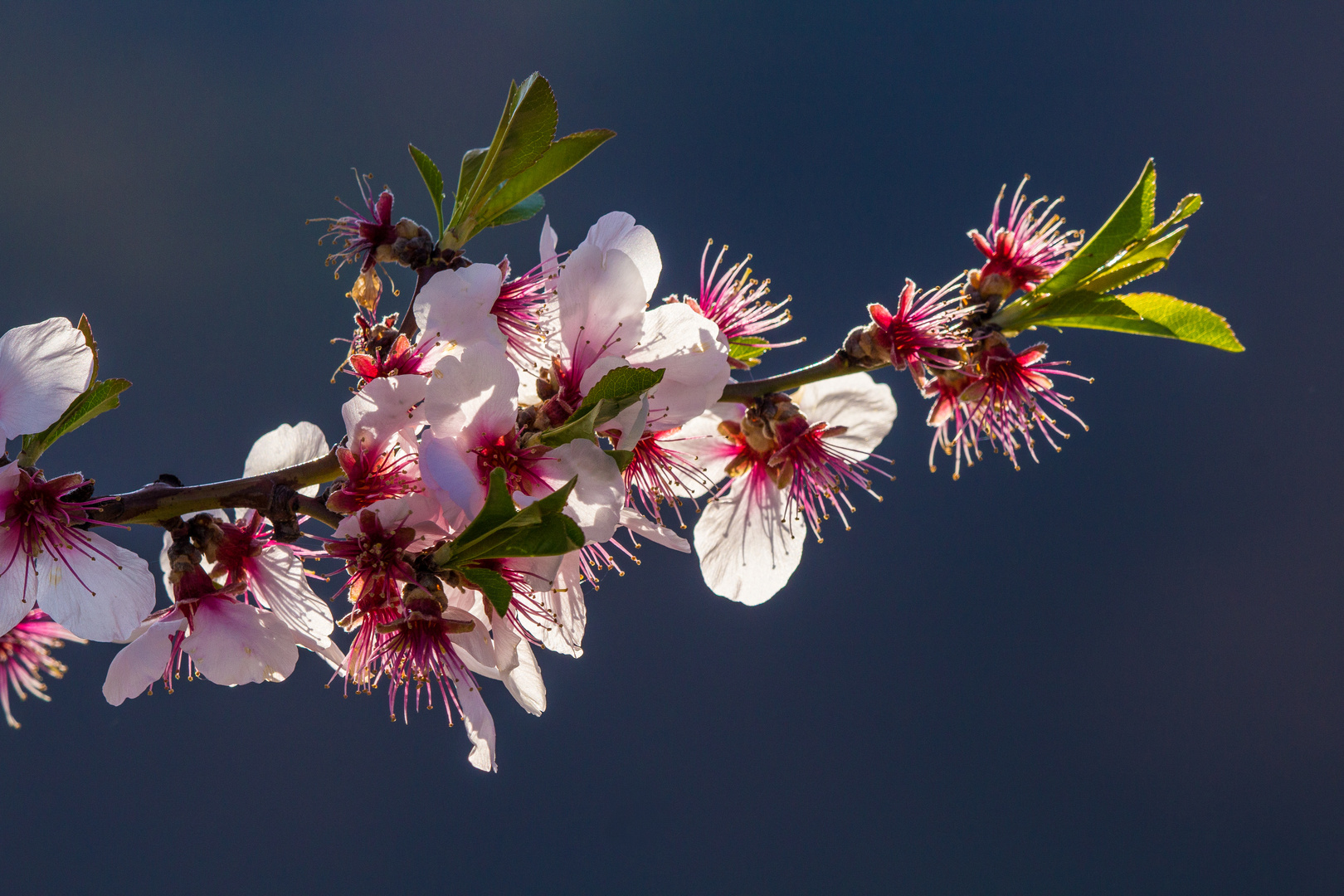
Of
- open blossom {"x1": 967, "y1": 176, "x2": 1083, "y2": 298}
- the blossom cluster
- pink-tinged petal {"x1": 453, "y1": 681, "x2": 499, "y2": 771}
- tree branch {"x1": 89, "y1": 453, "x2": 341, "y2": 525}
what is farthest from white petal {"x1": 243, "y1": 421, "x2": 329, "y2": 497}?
open blossom {"x1": 967, "y1": 176, "x2": 1083, "y2": 298}

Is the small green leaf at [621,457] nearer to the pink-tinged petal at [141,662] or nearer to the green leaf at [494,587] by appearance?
the green leaf at [494,587]

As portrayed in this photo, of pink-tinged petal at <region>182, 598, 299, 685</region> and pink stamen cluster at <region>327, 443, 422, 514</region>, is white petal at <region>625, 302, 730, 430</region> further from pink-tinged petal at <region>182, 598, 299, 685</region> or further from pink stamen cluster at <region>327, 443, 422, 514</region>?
pink-tinged petal at <region>182, 598, 299, 685</region>

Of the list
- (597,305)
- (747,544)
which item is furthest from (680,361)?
(747,544)

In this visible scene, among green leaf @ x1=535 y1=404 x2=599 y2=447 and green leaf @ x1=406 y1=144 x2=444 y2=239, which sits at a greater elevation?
green leaf @ x1=406 y1=144 x2=444 y2=239

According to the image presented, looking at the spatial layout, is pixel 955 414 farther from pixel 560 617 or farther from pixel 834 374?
pixel 560 617

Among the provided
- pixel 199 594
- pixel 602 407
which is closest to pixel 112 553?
pixel 199 594

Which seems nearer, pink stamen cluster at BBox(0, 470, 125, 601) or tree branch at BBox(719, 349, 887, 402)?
pink stamen cluster at BBox(0, 470, 125, 601)
